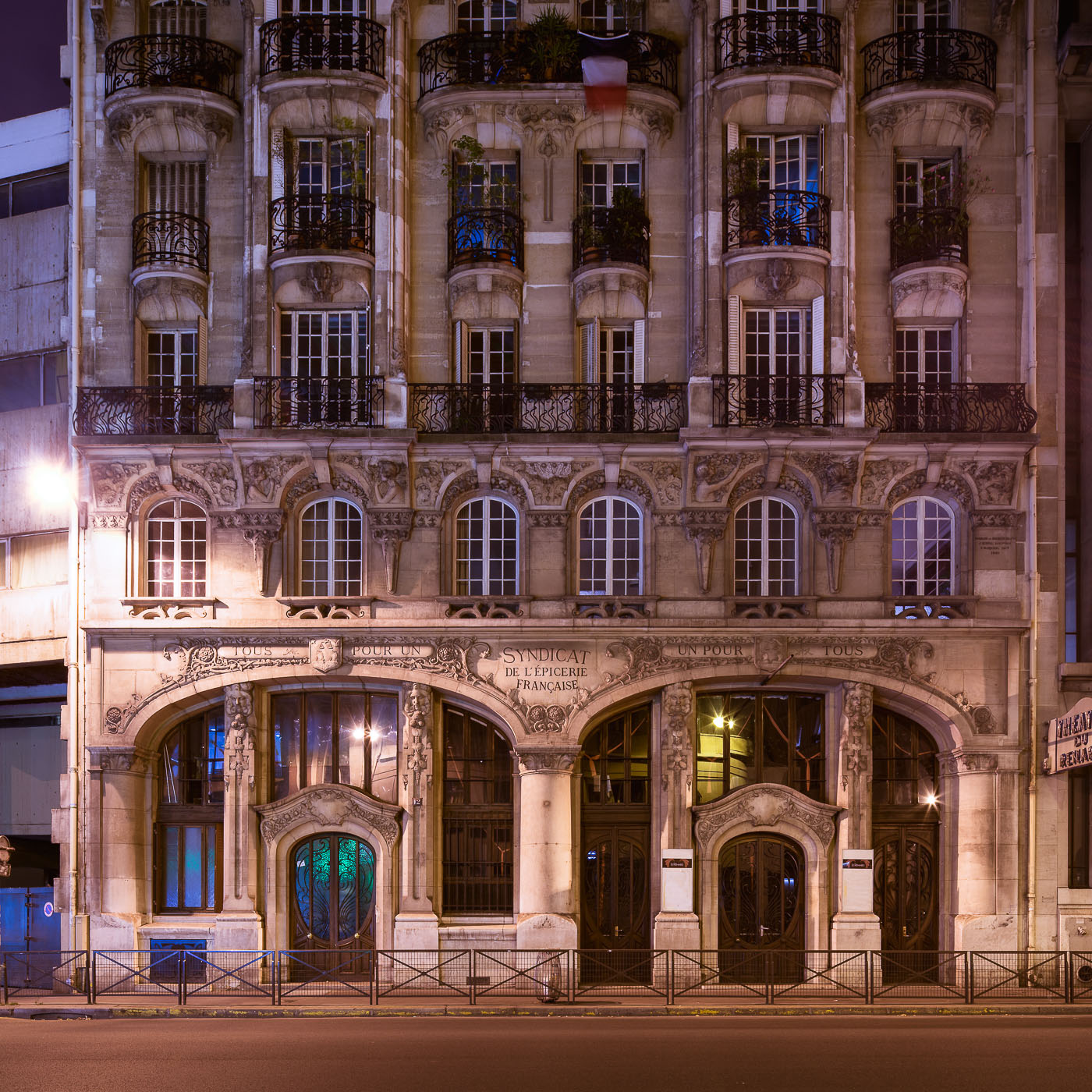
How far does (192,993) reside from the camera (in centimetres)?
2733

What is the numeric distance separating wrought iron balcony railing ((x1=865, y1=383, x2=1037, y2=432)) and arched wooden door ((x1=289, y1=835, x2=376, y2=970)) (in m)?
13.4

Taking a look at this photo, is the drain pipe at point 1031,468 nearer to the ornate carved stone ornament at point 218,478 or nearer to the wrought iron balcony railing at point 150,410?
the ornate carved stone ornament at point 218,478

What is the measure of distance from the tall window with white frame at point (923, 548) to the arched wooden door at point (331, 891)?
39.6 feet

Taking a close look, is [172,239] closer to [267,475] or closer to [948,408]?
[267,475]

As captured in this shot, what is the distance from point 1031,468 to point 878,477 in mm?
3046

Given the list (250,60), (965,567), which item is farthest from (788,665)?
(250,60)

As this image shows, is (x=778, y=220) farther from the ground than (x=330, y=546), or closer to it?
farther from the ground

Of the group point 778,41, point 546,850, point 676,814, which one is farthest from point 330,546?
point 778,41

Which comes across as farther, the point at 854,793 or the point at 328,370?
the point at 328,370

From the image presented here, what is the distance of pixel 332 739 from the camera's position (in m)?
31.2

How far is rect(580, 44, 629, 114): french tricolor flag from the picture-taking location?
30.3m

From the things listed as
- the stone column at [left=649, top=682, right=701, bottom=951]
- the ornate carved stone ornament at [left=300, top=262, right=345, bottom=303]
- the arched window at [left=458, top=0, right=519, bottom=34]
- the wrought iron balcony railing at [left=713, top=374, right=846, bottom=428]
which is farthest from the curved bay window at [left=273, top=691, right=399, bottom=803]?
the arched window at [left=458, top=0, right=519, bottom=34]

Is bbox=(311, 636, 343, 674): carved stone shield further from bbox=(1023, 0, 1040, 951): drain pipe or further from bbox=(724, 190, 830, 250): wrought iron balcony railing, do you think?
bbox=(1023, 0, 1040, 951): drain pipe

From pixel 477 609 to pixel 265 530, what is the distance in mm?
4526
